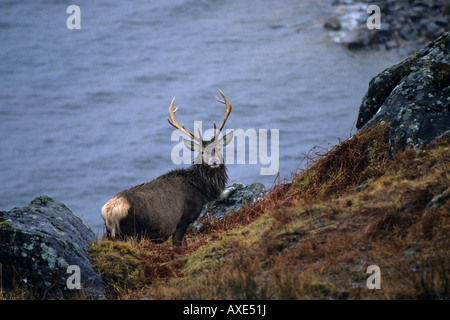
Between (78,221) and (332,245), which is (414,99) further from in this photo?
(78,221)

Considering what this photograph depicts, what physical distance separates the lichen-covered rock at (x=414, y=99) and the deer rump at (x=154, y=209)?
3275mm

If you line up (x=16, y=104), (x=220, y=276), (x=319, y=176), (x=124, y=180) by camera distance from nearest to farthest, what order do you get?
(x=220, y=276), (x=319, y=176), (x=124, y=180), (x=16, y=104)

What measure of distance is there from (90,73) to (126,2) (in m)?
10.7

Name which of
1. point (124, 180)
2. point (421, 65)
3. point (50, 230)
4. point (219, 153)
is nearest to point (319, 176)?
point (421, 65)

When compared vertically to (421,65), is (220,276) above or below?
below

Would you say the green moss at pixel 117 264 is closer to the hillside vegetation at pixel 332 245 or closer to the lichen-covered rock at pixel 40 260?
the hillside vegetation at pixel 332 245

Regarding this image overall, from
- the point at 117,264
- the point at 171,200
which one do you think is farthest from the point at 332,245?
the point at 171,200

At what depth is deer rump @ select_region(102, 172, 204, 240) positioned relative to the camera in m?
8.61

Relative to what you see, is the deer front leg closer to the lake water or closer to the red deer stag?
the red deer stag

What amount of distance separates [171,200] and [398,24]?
29688mm

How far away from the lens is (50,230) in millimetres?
6766

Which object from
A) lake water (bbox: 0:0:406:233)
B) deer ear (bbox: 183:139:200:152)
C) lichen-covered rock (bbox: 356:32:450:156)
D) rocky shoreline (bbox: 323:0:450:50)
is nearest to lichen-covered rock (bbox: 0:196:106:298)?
deer ear (bbox: 183:139:200:152)

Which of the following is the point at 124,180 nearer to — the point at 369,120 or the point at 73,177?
the point at 73,177

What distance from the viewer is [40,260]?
6.23 m
